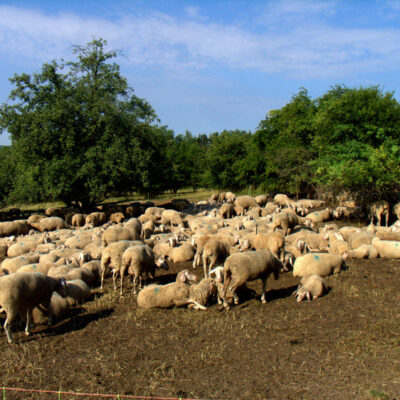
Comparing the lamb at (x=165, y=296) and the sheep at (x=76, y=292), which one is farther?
the sheep at (x=76, y=292)

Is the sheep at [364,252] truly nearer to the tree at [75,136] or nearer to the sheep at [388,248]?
the sheep at [388,248]

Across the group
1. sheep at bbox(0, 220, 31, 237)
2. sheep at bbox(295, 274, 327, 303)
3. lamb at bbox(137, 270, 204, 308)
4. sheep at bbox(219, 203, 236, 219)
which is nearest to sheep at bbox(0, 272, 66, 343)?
lamb at bbox(137, 270, 204, 308)

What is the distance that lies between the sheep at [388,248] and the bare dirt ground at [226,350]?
3.60 m

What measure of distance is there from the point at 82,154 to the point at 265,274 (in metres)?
18.3

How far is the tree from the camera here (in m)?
24.1

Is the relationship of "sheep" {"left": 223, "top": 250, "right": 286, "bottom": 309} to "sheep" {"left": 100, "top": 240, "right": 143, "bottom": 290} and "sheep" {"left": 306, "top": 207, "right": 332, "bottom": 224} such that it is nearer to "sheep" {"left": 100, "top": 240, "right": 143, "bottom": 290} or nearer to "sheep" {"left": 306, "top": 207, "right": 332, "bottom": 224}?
"sheep" {"left": 100, "top": 240, "right": 143, "bottom": 290}

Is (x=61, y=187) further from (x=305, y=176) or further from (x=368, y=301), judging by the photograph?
(x=368, y=301)

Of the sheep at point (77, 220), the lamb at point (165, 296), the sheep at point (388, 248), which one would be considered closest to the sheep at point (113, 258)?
the lamb at point (165, 296)

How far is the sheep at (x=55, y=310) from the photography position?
28.2ft

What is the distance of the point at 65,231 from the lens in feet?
65.4

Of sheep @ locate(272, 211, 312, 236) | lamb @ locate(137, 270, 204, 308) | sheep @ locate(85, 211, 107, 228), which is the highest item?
sheep @ locate(272, 211, 312, 236)

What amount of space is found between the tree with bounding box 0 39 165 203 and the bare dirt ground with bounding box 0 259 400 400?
15740 mm

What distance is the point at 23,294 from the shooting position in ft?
25.6

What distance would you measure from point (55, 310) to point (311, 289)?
5.62 metres
